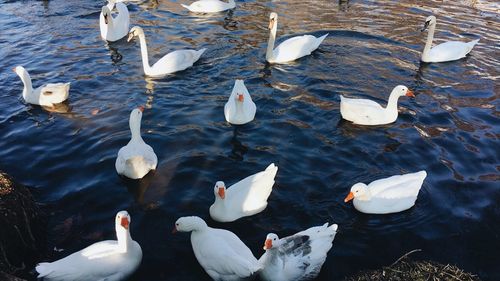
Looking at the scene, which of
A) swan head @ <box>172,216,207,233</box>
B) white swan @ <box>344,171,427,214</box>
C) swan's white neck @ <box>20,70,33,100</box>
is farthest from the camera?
swan's white neck @ <box>20,70,33,100</box>

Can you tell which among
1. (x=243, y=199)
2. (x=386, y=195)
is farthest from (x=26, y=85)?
(x=386, y=195)

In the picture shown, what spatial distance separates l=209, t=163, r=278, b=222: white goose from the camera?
7.01m

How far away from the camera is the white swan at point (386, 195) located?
281 inches

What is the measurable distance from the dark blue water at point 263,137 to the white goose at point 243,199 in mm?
161

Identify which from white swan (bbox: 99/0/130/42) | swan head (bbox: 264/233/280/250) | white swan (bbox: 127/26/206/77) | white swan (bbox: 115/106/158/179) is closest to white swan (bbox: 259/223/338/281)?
swan head (bbox: 264/233/280/250)

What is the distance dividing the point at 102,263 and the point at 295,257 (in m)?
2.59

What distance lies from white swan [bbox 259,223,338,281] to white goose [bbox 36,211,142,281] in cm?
181

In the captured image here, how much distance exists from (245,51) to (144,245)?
879cm

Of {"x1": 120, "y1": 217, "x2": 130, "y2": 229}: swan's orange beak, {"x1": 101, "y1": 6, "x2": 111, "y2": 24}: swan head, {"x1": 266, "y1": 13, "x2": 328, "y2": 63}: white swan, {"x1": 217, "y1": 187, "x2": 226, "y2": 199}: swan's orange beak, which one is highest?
{"x1": 101, "y1": 6, "x2": 111, "y2": 24}: swan head

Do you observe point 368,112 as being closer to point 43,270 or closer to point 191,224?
point 191,224

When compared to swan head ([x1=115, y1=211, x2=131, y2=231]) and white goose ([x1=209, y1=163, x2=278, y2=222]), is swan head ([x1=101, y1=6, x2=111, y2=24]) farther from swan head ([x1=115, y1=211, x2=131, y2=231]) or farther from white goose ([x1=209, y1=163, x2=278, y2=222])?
swan head ([x1=115, y1=211, x2=131, y2=231])

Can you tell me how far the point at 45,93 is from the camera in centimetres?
1062

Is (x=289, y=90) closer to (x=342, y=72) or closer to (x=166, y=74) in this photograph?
(x=342, y=72)

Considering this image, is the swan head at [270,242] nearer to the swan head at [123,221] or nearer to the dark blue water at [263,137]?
the dark blue water at [263,137]
